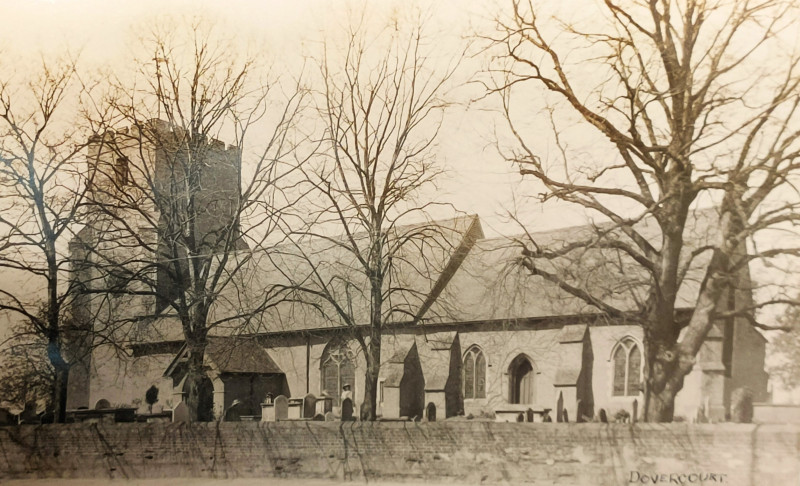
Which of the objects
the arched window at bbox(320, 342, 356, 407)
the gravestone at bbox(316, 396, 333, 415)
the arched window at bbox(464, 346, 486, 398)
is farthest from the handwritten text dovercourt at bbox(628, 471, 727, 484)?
the gravestone at bbox(316, 396, 333, 415)

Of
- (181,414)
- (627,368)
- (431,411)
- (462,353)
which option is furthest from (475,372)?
(181,414)

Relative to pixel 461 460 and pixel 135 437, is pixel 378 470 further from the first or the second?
pixel 135 437

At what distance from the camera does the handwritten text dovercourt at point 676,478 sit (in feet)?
38.1

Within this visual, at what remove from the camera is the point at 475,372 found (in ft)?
67.8

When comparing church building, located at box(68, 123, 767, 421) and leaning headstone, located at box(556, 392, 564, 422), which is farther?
leaning headstone, located at box(556, 392, 564, 422)

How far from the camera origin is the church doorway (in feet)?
65.3

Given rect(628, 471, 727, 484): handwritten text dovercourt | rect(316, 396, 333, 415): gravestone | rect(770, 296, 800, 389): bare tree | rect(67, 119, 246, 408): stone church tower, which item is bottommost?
rect(316, 396, 333, 415): gravestone

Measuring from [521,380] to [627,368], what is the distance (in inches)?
107

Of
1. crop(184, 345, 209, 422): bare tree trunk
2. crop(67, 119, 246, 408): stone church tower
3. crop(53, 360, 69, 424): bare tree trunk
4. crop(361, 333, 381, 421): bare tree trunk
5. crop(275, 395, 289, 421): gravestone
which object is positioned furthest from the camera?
crop(275, 395, 289, 421): gravestone

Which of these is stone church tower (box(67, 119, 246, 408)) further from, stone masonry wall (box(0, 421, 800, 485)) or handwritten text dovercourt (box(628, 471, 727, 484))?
handwritten text dovercourt (box(628, 471, 727, 484))

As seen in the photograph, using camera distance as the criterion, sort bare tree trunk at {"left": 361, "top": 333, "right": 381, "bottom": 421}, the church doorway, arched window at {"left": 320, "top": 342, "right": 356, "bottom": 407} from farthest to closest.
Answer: arched window at {"left": 320, "top": 342, "right": 356, "bottom": 407}, the church doorway, bare tree trunk at {"left": 361, "top": 333, "right": 381, "bottom": 421}

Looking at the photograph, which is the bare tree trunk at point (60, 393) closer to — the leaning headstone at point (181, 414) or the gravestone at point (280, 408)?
the leaning headstone at point (181, 414)

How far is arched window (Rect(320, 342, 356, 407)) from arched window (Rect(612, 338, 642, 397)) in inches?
288

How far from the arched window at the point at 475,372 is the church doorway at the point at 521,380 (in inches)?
34.0
